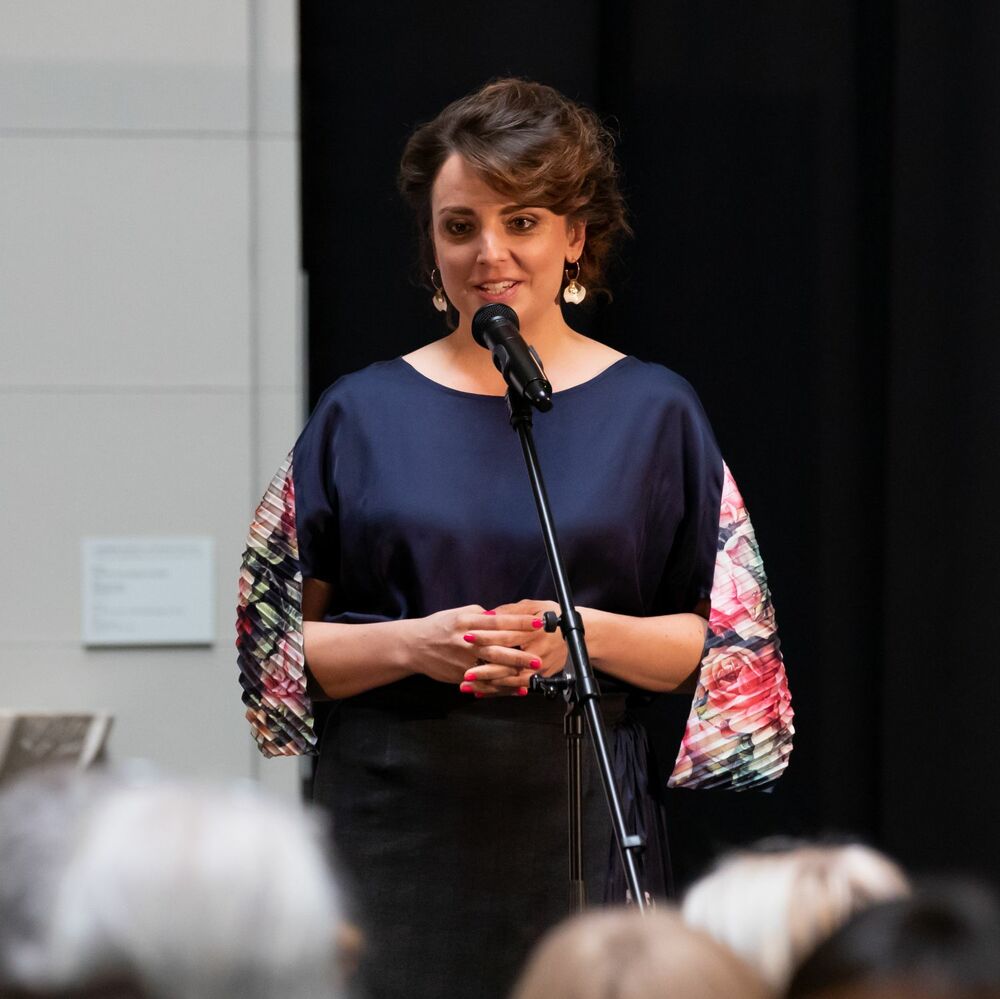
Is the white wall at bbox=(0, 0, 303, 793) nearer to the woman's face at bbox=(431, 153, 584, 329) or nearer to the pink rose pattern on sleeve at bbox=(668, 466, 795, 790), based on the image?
the woman's face at bbox=(431, 153, 584, 329)

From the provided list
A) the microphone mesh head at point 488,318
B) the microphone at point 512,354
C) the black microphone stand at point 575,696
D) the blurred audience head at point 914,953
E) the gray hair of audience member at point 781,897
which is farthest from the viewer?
the microphone mesh head at point 488,318

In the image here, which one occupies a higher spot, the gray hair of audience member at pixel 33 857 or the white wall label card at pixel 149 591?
the gray hair of audience member at pixel 33 857

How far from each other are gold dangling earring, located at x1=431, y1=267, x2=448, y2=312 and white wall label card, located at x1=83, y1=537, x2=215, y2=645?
35.8 inches

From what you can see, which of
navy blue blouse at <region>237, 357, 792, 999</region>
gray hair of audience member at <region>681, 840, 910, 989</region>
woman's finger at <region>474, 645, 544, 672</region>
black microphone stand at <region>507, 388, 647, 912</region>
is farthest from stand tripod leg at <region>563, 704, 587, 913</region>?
gray hair of audience member at <region>681, 840, 910, 989</region>

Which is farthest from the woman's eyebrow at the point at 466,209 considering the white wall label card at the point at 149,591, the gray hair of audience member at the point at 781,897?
the gray hair of audience member at the point at 781,897

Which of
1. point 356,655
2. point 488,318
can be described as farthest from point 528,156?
point 356,655

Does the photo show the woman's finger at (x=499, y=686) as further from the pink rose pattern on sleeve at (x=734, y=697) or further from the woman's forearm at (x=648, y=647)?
the pink rose pattern on sleeve at (x=734, y=697)

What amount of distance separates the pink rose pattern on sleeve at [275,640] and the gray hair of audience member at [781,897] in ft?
3.78

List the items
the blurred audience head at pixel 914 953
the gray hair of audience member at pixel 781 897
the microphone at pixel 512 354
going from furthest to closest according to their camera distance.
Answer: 1. the microphone at pixel 512 354
2. the gray hair of audience member at pixel 781 897
3. the blurred audience head at pixel 914 953

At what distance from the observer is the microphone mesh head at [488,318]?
184 centimetres

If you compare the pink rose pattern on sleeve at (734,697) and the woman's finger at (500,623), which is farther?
the pink rose pattern on sleeve at (734,697)

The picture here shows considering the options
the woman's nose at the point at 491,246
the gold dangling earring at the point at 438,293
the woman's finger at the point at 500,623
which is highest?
the woman's nose at the point at 491,246

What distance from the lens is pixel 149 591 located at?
9.50ft

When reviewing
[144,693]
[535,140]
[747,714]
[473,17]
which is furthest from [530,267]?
[144,693]
